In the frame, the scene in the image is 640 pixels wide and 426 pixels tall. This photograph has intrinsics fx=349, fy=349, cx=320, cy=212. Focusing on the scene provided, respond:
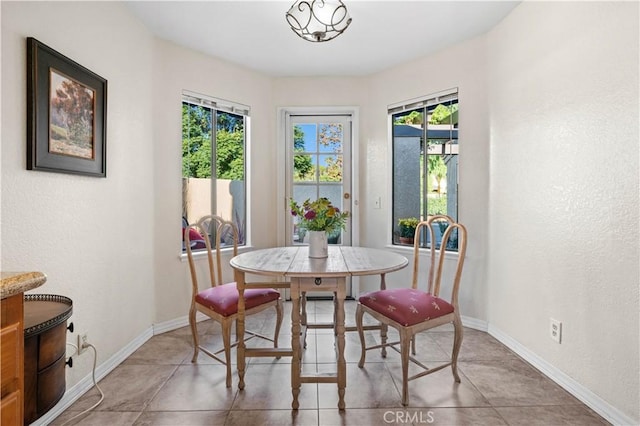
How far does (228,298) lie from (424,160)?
7.82 feet

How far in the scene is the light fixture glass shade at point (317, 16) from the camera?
198 centimetres

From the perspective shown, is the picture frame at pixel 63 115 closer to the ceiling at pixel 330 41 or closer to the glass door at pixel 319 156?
the ceiling at pixel 330 41

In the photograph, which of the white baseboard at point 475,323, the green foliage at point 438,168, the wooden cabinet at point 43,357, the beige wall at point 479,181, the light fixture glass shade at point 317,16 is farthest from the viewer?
the green foliage at point 438,168

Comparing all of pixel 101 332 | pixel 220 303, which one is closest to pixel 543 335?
pixel 220 303

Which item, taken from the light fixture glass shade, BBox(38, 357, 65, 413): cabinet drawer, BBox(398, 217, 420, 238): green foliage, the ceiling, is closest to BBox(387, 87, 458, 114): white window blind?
the ceiling

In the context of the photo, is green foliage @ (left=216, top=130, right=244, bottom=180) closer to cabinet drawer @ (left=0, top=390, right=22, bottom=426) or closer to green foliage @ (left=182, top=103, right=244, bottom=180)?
green foliage @ (left=182, top=103, right=244, bottom=180)

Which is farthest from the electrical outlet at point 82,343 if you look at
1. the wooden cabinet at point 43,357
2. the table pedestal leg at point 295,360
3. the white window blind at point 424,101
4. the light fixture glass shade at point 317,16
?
the white window blind at point 424,101

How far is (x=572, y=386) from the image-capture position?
2023 millimetres

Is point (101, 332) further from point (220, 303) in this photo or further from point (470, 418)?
point (470, 418)

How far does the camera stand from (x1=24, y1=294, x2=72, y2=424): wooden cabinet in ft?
3.71

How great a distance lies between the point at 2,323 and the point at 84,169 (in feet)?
4.42

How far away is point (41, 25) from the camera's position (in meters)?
1.72

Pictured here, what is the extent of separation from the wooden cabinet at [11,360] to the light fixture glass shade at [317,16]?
185 cm

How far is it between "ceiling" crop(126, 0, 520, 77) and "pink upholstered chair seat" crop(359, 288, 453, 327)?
2033 millimetres
